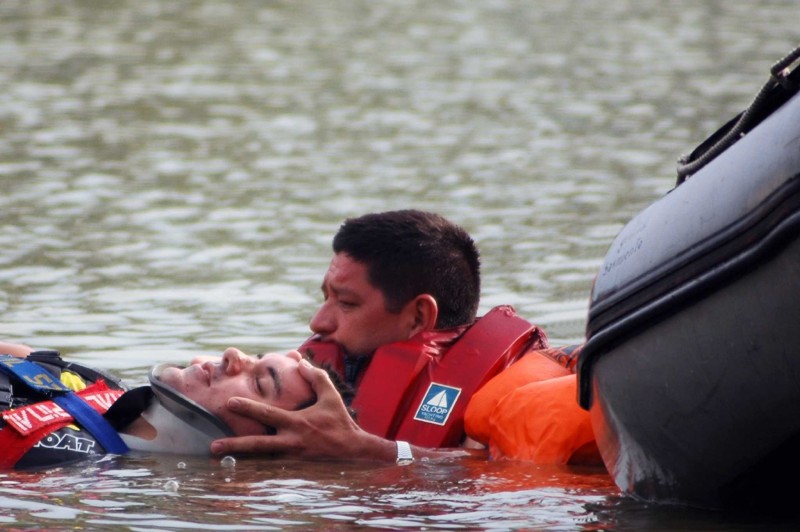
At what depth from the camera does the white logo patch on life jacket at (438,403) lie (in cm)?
545

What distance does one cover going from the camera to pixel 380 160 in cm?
1302

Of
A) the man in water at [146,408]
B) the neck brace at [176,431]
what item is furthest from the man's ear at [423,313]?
the neck brace at [176,431]

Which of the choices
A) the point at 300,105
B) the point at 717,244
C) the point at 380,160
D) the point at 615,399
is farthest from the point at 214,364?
the point at 300,105

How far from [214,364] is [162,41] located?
16464mm

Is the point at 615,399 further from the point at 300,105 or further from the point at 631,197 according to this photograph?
Result: the point at 300,105

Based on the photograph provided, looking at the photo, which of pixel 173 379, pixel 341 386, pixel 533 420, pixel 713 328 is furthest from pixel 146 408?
pixel 713 328

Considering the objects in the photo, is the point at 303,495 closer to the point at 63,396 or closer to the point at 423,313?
the point at 63,396

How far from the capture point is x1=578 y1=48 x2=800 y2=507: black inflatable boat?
399 cm

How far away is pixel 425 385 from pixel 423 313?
1.16 feet

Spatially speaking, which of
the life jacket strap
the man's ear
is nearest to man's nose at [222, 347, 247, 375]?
the life jacket strap

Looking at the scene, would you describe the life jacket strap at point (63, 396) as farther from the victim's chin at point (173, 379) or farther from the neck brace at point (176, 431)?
the victim's chin at point (173, 379)

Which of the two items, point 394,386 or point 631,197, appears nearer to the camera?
point 394,386

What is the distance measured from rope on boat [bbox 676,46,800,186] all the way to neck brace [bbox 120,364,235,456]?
165 centimetres

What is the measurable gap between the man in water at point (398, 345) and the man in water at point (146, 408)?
0.25ft
